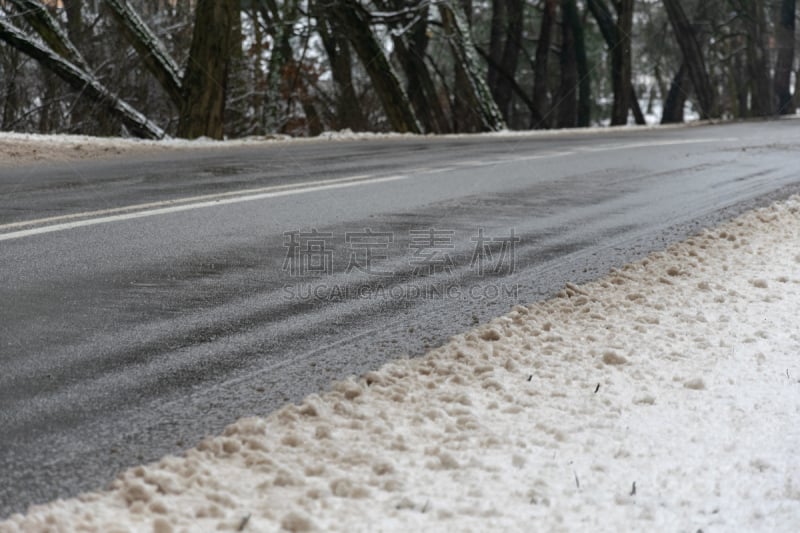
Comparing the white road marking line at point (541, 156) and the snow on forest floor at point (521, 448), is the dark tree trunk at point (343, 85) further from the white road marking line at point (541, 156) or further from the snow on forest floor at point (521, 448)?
the snow on forest floor at point (521, 448)

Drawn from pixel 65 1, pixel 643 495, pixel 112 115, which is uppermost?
pixel 65 1

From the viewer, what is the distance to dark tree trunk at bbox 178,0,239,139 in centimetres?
1444

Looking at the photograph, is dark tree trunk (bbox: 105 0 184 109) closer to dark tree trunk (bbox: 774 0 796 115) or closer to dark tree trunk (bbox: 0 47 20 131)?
dark tree trunk (bbox: 0 47 20 131)

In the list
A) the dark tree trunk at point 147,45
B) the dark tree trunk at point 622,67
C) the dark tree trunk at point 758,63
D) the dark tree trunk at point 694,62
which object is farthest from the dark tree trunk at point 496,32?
the dark tree trunk at point 147,45

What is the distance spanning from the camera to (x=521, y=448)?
2.48 metres

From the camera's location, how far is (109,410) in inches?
106

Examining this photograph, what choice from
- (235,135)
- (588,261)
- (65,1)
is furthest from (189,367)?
(235,135)

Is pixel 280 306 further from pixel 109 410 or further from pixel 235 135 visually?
pixel 235 135

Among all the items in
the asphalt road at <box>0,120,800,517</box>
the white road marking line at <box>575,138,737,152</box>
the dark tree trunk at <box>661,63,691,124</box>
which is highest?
the dark tree trunk at <box>661,63,691,124</box>

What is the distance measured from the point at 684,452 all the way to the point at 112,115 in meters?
14.5

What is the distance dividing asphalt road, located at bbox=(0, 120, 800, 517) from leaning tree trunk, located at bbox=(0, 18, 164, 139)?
15.9ft

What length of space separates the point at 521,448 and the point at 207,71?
1306 cm

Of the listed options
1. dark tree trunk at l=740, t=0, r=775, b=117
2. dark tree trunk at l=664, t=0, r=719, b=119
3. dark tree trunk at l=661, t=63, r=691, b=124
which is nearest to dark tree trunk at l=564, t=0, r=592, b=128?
dark tree trunk at l=664, t=0, r=719, b=119

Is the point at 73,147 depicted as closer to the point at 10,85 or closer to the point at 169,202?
the point at 169,202
